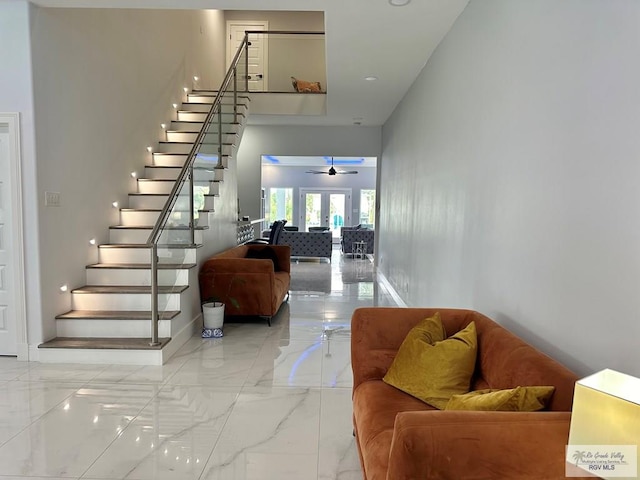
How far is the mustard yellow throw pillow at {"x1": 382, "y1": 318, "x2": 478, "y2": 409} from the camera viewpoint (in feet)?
6.65

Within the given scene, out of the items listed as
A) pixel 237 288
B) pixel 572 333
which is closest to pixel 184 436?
pixel 572 333

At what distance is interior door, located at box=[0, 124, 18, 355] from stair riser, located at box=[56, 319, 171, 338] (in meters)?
0.36

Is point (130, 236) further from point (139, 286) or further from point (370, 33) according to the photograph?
point (370, 33)

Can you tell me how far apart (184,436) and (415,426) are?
174cm

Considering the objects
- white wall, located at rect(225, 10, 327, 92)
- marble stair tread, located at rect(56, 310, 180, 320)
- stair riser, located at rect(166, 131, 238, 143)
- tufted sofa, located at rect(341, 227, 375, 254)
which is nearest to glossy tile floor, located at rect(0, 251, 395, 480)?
marble stair tread, located at rect(56, 310, 180, 320)

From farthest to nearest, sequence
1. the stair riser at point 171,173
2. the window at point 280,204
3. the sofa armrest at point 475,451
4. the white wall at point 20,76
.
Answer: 1. the window at point 280,204
2. the stair riser at point 171,173
3. the white wall at point 20,76
4. the sofa armrest at point 475,451

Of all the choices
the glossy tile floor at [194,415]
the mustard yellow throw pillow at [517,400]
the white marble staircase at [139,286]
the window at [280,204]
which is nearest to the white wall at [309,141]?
the white marble staircase at [139,286]

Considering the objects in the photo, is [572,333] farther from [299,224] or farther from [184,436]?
[299,224]

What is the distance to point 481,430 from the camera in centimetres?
128

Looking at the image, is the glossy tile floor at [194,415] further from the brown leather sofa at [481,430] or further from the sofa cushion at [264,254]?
the sofa cushion at [264,254]

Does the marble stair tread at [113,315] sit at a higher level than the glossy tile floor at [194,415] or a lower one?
higher

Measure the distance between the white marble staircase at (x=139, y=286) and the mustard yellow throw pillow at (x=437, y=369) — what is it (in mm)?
2387

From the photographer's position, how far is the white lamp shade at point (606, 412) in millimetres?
1033

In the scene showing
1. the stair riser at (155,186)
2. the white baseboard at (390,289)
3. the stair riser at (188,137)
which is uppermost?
the stair riser at (188,137)
